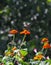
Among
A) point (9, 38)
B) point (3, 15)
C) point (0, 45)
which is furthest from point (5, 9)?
point (0, 45)

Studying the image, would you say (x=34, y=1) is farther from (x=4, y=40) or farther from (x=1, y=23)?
(x=4, y=40)

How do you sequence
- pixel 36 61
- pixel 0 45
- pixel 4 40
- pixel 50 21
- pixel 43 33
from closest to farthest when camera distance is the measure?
pixel 36 61 → pixel 0 45 → pixel 4 40 → pixel 43 33 → pixel 50 21

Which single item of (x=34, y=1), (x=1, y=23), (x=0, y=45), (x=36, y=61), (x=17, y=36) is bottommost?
(x=36, y=61)

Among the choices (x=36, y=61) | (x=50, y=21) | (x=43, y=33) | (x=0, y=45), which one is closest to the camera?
(x=36, y=61)

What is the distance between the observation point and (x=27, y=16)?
16.6 ft

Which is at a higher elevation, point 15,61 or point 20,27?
point 20,27

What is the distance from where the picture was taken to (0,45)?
3.93 metres

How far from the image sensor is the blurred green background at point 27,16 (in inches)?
186

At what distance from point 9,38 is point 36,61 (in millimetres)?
1982

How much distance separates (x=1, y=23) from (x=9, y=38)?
58 centimetres

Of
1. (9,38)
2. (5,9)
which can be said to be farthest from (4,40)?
(5,9)

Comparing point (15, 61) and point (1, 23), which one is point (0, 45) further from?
point (15, 61)

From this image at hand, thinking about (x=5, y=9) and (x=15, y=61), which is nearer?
(x=15, y=61)

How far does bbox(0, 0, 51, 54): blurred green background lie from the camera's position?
4.72 metres
